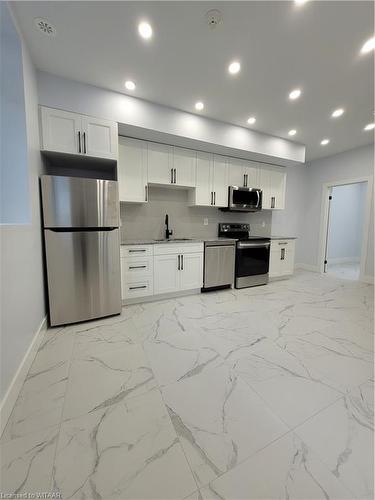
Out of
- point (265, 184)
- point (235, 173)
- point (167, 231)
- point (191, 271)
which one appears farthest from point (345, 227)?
point (167, 231)

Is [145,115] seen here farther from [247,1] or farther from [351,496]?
[351,496]

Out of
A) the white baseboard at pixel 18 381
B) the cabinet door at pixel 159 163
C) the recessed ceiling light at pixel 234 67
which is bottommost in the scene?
the white baseboard at pixel 18 381

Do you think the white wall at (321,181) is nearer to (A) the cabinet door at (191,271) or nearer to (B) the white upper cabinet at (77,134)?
(A) the cabinet door at (191,271)

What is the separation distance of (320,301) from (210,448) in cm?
286

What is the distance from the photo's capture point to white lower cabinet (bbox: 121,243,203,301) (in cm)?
284

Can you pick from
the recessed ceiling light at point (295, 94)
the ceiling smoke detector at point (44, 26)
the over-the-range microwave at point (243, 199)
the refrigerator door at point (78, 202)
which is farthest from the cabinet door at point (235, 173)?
the ceiling smoke detector at point (44, 26)

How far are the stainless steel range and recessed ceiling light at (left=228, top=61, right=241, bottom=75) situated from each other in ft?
7.47

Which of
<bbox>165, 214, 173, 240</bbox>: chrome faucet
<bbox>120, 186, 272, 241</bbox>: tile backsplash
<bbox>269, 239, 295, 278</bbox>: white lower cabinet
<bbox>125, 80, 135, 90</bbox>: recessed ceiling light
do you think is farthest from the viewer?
<bbox>269, 239, 295, 278</bbox>: white lower cabinet

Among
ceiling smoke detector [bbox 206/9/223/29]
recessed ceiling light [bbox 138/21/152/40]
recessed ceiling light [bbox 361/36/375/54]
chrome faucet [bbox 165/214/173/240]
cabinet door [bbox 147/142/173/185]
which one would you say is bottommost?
chrome faucet [bbox 165/214/173/240]

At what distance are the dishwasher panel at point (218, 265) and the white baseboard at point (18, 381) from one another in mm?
2306

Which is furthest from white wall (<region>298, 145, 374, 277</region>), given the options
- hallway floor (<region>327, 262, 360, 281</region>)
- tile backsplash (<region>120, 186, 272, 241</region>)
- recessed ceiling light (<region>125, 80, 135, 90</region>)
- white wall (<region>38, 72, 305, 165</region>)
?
recessed ceiling light (<region>125, 80, 135, 90</region>)

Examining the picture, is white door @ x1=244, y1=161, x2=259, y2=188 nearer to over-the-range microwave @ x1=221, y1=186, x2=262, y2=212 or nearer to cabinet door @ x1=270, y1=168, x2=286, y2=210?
over-the-range microwave @ x1=221, y1=186, x2=262, y2=212

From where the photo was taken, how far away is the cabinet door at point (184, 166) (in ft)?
10.5

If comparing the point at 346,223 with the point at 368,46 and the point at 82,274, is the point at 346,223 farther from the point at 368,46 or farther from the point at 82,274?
the point at 82,274
